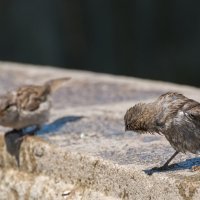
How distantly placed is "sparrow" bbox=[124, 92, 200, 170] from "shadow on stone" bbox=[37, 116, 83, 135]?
1.51 meters

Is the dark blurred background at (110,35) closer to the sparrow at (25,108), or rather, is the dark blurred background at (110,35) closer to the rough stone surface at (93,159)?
the rough stone surface at (93,159)

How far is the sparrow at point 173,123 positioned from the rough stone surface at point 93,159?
0.15 meters

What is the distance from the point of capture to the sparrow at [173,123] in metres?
4.40

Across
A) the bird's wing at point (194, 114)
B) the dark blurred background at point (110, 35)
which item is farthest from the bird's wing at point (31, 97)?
the dark blurred background at point (110, 35)

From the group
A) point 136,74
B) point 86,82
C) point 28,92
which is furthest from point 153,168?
point 136,74

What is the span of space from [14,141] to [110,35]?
8111 mm

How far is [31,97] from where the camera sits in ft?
20.6

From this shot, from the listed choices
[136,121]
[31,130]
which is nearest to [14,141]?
[31,130]

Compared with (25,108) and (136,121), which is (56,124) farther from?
(136,121)

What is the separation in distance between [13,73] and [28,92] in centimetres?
193

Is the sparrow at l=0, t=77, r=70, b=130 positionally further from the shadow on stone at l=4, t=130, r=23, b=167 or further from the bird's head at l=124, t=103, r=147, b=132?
the bird's head at l=124, t=103, r=147, b=132

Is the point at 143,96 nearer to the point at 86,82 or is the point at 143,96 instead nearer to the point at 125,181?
the point at 86,82

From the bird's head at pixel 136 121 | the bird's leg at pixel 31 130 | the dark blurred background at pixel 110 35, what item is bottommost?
the dark blurred background at pixel 110 35

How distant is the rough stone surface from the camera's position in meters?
4.42
